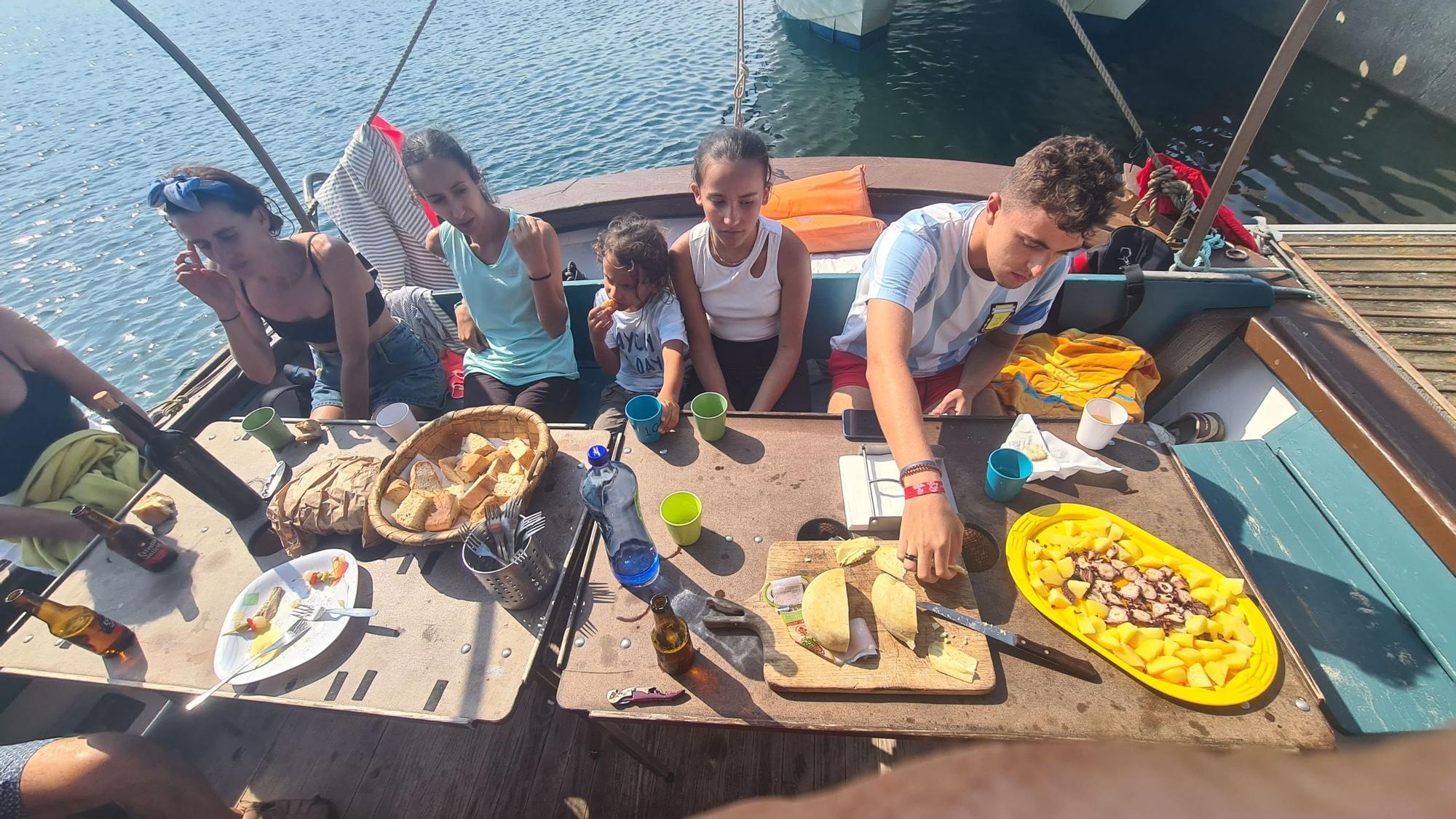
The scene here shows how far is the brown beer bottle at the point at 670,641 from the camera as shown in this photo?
1465 millimetres

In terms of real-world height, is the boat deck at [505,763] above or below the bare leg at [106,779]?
below

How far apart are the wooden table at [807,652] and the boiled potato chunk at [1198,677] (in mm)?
64

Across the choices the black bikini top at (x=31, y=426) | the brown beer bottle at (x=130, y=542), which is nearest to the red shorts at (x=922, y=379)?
the brown beer bottle at (x=130, y=542)

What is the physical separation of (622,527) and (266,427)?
5.54 ft

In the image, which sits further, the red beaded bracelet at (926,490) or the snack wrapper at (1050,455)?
the snack wrapper at (1050,455)

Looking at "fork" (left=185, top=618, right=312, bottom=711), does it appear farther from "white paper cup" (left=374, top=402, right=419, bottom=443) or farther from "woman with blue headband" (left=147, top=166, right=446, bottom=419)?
"woman with blue headband" (left=147, top=166, right=446, bottom=419)

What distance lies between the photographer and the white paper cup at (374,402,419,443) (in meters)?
2.29

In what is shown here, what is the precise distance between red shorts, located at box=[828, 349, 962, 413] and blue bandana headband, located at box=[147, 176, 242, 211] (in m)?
2.82

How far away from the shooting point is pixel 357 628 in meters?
1.75

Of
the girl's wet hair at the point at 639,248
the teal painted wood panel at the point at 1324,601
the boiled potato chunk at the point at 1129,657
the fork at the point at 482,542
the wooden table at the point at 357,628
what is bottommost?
the teal painted wood panel at the point at 1324,601

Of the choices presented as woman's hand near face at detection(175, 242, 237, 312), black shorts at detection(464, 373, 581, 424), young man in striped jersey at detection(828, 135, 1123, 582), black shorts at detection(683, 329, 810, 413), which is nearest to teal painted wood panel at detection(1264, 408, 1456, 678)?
young man in striped jersey at detection(828, 135, 1123, 582)

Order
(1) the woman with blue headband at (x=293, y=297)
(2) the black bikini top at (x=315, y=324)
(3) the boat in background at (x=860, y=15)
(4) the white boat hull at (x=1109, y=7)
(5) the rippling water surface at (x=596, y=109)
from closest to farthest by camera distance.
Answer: (1) the woman with blue headband at (x=293, y=297) < (2) the black bikini top at (x=315, y=324) < (5) the rippling water surface at (x=596, y=109) < (4) the white boat hull at (x=1109, y=7) < (3) the boat in background at (x=860, y=15)

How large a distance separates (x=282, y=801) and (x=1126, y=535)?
3217mm

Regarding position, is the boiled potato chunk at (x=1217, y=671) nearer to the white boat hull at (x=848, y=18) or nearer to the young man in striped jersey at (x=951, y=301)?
the young man in striped jersey at (x=951, y=301)
